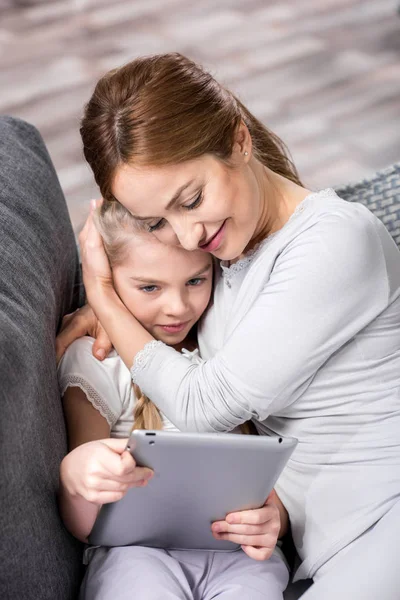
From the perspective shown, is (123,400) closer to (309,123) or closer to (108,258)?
(108,258)

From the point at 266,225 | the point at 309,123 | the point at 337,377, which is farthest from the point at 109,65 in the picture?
the point at 337,377

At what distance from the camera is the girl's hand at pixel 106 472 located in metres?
1.15

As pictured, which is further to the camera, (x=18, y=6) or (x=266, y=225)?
(x=18, y=6)

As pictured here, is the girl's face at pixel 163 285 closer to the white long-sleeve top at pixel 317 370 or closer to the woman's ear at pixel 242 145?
the white long-sleeve top at pixel 317 370

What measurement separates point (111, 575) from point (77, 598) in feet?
0.24

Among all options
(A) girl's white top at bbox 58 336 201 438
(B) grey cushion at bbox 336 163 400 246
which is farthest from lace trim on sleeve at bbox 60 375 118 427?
(B) grey cushion at bbox 336 163 400 246

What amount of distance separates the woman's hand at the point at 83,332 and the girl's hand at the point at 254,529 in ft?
1.40

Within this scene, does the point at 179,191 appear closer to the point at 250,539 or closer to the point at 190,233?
the point at 190,233

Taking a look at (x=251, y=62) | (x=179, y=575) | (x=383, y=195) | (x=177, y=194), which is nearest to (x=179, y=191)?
(x=177, y=194)

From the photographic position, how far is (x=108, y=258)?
5.30 ft

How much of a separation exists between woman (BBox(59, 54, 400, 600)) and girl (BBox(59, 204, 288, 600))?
80mm

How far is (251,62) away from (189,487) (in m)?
3.04

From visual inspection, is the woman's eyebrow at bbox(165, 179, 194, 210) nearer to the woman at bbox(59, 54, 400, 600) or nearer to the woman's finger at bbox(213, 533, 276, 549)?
the woman at bbox(59, 54, 400, 600)

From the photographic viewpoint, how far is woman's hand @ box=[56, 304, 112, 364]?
1596mm
